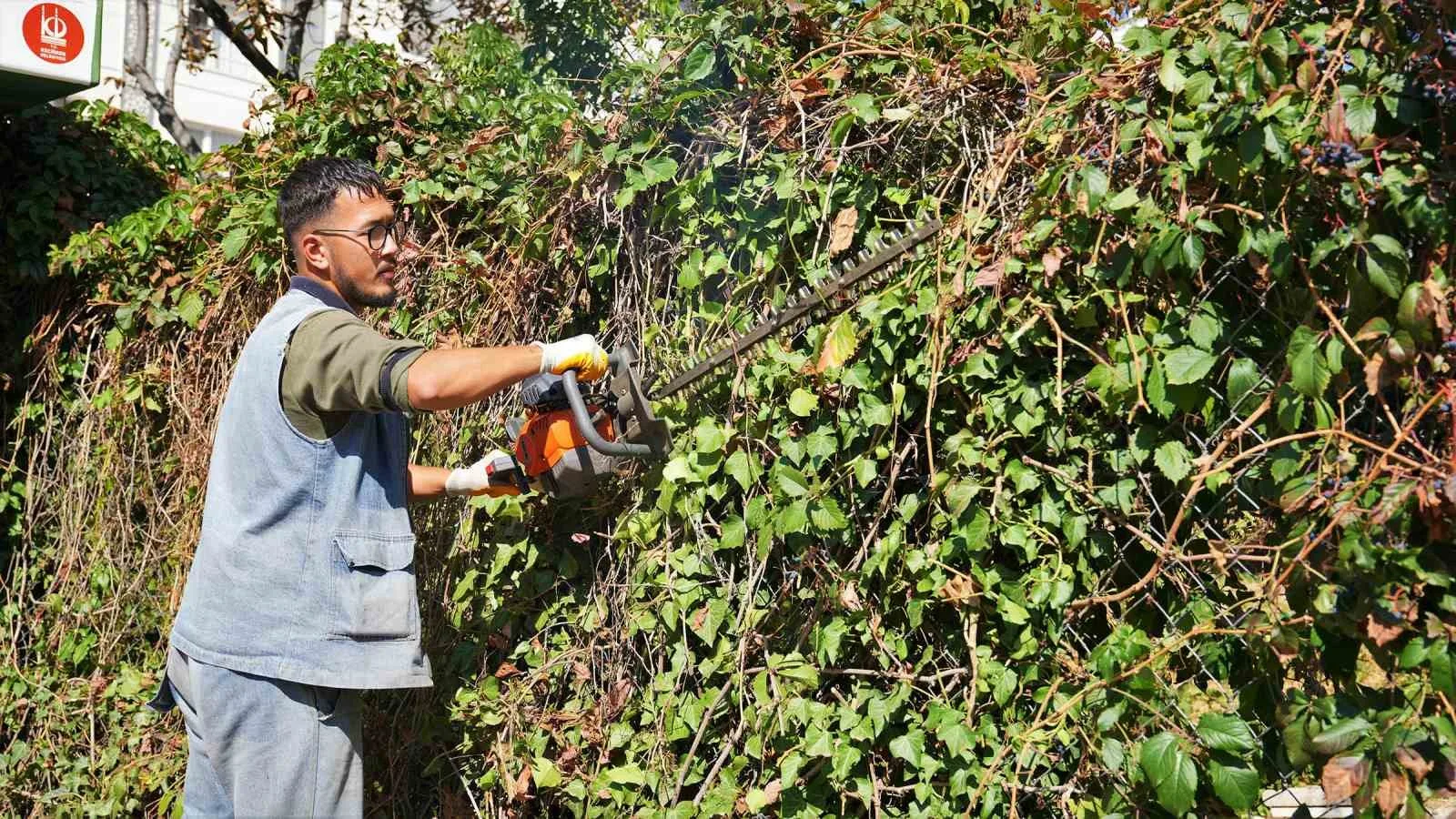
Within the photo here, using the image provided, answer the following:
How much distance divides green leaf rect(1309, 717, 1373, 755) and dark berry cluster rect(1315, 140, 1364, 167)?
0.84m

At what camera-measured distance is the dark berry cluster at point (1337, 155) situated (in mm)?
1815

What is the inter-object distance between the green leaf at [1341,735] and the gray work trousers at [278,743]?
195 centimetres

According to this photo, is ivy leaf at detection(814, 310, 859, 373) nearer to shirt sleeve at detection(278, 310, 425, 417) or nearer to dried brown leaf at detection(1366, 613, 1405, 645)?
shirt sleeve at detection(278, 310, 425, 417)

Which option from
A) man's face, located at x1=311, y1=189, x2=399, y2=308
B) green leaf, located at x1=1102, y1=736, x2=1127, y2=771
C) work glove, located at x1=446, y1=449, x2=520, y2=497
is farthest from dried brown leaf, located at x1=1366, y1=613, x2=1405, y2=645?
man's face, located at x1=311, y1=189, x2=399, y2=308

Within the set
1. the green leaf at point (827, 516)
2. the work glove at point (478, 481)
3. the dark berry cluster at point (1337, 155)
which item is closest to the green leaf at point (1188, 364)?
the dark berry cluster at point (1337, 155)

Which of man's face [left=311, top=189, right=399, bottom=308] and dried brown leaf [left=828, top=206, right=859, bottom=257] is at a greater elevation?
dried brown leaf [left=828, top=206, right=859, bottom=257]

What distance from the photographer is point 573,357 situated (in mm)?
2514

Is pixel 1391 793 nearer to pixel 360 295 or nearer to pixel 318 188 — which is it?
pixel 360 295

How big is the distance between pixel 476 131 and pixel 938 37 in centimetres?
162

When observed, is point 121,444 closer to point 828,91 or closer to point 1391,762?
point 828,91

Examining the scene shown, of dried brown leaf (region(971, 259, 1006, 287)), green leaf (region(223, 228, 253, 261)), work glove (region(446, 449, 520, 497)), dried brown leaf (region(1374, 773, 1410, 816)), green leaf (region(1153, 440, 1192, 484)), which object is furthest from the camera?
green leaf (region(223, 228, 253, 261))

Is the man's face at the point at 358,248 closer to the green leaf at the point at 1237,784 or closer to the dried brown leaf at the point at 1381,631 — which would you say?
the green leaf at the point at 1237,784

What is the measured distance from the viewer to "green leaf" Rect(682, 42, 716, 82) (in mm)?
2809

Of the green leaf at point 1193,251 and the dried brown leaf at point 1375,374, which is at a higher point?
the green leaf at point 1193,251
